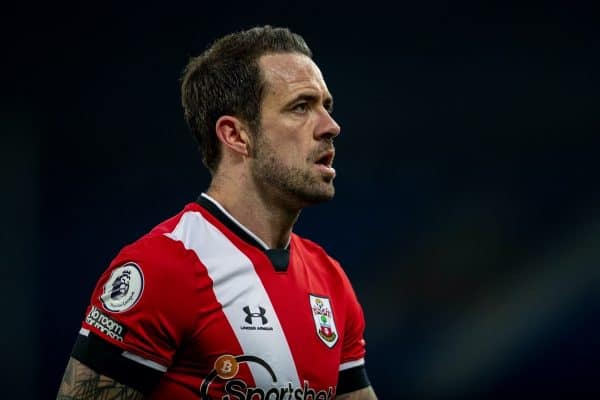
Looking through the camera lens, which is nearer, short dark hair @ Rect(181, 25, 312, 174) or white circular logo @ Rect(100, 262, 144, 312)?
white circular logo @ Rect(100, 262, 144, 312)

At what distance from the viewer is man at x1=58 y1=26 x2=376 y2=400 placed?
1351 mm

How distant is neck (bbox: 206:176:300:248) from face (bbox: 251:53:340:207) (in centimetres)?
2

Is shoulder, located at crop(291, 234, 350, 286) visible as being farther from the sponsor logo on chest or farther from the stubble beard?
the sponsor logo on chest

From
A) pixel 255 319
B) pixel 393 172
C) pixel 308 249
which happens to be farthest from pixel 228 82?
pixel 393 172

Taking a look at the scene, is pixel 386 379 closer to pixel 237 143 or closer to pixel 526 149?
pixel 526 149

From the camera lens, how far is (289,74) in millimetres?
1653

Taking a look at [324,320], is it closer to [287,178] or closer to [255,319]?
[255,319]

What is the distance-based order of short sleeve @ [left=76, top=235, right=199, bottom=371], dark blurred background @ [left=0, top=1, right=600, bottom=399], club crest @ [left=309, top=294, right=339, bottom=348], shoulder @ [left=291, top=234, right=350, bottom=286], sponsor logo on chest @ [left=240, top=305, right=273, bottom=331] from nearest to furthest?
1. short sleeve @ [left=76, top=235, right=199, bottom=371]
2. sponsor logo on chest @ [left=240, top=305, right=273, bottom=331]
3. club crest @ [left=309, top=294, right=339, bottom=348]
4. shoulder @ [left=291, top=234, right=350, bottom=286]
5. dark blurred background @ [left=0, top=1, right=600, bottom=399]

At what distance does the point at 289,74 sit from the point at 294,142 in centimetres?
16

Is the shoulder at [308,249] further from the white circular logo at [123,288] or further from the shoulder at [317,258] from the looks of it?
the white circular logo at [123,288]

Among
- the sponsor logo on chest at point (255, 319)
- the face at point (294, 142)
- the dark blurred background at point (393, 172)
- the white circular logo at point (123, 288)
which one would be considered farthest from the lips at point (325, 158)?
the dark blurred background at point (393, 172)

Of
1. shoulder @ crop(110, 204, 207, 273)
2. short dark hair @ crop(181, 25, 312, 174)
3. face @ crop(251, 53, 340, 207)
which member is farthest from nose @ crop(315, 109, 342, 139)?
shoulder @ crop(110, 204, 207, 273)

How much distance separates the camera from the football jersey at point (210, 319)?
4.41 ft

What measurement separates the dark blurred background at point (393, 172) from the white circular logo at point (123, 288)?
185cm
